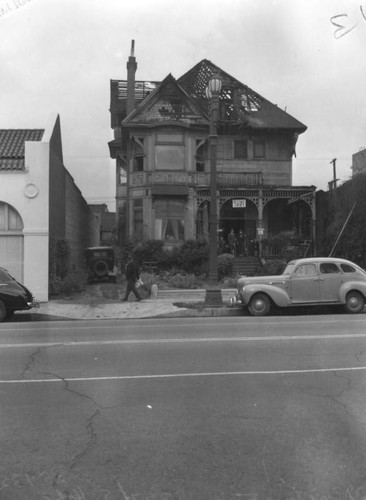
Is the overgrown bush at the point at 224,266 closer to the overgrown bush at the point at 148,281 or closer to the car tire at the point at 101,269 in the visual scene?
the overgrown bush at the point at 148,281

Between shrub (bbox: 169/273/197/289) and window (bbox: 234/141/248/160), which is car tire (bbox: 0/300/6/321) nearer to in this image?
shrub (bbox: 169/273/197/289)

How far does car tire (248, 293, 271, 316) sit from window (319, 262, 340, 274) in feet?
5.93

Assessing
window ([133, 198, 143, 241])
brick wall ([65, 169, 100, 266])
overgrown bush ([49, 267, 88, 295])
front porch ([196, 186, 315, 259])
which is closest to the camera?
overgrown bush ([49, 267, 88, 295])

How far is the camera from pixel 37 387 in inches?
253

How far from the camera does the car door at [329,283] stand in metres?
15.2

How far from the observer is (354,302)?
50.0 feet

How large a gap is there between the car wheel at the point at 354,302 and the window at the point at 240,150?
53.8 feet

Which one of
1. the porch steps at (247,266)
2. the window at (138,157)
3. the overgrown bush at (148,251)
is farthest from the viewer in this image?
the window at (138,157)

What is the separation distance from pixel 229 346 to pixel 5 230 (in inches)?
464

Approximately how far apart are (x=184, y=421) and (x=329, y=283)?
36.2 feet

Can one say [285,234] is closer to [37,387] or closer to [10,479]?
[37,387]

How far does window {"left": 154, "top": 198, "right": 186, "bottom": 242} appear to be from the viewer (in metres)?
27.9

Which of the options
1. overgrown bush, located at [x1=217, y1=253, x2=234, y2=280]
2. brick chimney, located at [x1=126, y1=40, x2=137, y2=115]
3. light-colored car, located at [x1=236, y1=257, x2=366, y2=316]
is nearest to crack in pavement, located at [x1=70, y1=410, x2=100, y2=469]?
light-colored car, located at [x1=236, y1=257, x2=366, y2=316]

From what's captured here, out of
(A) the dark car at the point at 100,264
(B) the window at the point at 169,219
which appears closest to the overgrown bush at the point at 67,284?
(A) the dark car at the point at 100,264
